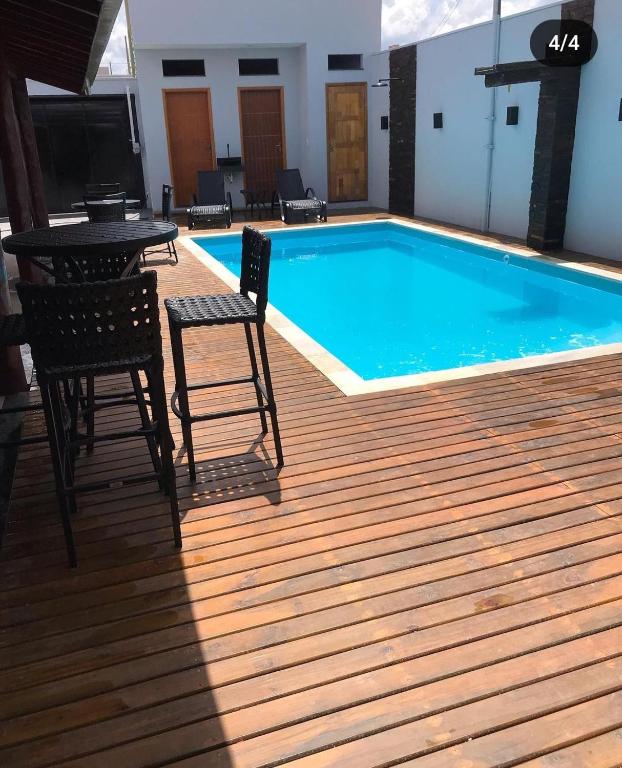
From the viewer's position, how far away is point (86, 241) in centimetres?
263

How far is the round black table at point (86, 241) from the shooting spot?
2.52m

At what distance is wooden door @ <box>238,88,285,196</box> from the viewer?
12695 millimetres

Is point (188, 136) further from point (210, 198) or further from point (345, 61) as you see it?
point (345, 61)

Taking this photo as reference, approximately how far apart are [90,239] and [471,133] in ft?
27.0

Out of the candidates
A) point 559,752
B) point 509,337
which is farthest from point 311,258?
point 559,752

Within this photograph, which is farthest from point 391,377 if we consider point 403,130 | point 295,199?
point 403,130

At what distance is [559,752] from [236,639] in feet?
2.95

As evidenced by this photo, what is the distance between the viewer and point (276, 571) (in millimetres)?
2201

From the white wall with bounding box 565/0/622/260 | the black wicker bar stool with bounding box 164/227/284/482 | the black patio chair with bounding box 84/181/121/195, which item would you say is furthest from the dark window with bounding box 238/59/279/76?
the black wicker bar stool with bounding box 164/227/284/482

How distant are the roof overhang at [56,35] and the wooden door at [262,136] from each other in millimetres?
6588

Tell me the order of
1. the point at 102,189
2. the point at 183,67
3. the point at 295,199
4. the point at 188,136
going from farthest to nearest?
the point at 188,136 < the point at 183,67 < the point at 295,199 < the point at 102,189

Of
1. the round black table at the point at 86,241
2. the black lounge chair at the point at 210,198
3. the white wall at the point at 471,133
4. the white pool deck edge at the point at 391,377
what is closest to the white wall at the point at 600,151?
the white wall at the point at 471,133

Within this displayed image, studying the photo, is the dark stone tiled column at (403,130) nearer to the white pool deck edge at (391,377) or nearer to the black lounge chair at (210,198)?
the black lounge chair at (210,198)

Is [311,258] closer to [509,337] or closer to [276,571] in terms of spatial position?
[509,337]
